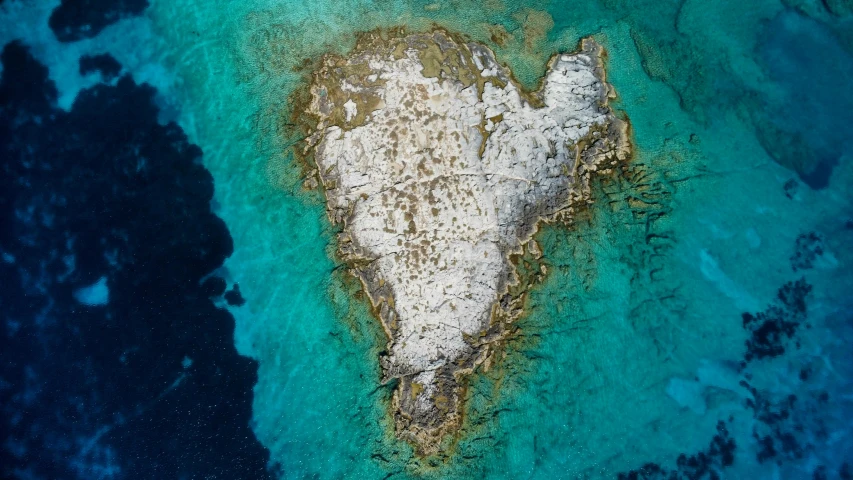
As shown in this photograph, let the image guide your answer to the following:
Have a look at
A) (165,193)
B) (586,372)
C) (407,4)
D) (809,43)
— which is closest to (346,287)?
(165,193)

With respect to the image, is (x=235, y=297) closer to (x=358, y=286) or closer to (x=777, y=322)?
(x=358, y=286)

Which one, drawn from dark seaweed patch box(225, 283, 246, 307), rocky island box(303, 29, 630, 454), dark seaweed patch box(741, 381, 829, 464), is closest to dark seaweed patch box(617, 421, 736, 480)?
dark seaweed patch box(741, 381, 829, 464)

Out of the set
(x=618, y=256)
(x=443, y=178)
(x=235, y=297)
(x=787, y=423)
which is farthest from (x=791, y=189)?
(x=235, y=297)

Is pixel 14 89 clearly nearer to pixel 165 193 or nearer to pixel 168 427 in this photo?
pixel 165 193

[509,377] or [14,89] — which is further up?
[14,89]

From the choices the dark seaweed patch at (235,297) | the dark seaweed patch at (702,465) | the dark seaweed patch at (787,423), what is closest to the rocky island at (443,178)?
the dark seaweed patch at (235,297)

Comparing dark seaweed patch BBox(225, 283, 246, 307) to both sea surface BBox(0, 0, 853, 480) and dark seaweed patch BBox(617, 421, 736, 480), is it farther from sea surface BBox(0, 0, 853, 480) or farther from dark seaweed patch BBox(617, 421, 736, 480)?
dark seaweed patch BBox(617, 421, 736, 480)

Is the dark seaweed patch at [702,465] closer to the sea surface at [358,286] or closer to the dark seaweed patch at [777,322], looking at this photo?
the sea surface at [358,286]
